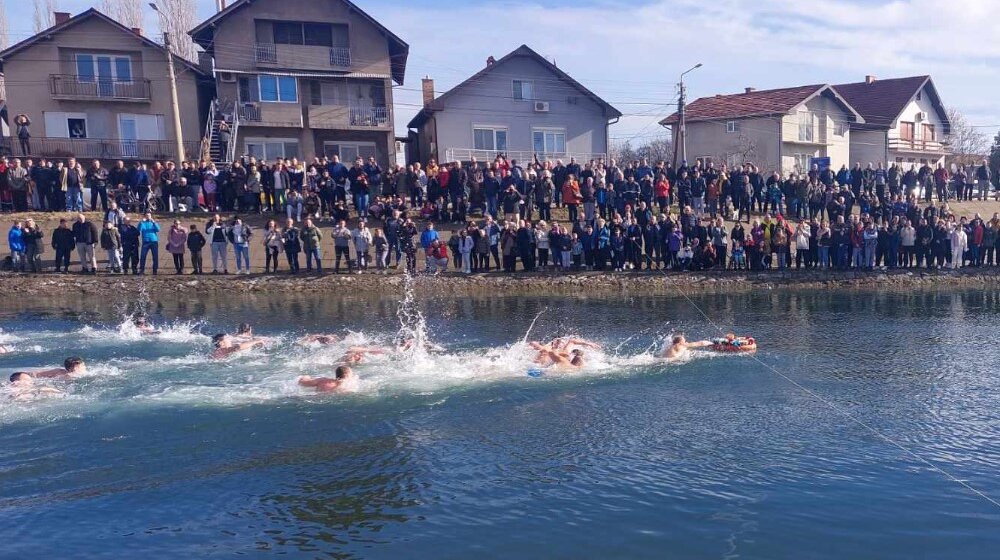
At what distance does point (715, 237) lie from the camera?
92.7 feet

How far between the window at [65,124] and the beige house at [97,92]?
0.05m

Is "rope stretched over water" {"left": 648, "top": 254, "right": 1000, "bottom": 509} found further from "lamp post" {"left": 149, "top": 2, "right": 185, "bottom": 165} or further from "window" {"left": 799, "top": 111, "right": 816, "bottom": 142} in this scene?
"window" {"left": 799, "top": 111, "right": 816, "bottom": 142}

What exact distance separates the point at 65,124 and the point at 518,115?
23.4m

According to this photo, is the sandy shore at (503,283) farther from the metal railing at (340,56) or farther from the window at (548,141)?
the window at (548,141)

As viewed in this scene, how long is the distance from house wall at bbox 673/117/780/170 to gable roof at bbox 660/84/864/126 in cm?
49

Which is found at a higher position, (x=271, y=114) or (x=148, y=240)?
(x=271, y=114)

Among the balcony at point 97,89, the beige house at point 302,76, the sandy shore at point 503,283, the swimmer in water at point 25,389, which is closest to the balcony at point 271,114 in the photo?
the beige house at point 302,76

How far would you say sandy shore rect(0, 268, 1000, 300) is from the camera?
82.9 feet

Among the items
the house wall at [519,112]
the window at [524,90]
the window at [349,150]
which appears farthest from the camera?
the window at [524,90]

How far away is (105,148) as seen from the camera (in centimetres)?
4112

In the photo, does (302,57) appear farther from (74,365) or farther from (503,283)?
(74,365)

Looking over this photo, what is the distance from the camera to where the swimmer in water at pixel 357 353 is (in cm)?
1677

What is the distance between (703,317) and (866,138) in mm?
43152

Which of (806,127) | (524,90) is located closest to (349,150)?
(524,90)
